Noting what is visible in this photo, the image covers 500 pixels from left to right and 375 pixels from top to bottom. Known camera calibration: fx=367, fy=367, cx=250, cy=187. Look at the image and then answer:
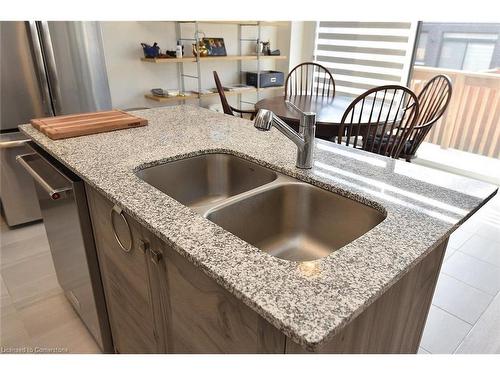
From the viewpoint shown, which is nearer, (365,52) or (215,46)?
(215,46)

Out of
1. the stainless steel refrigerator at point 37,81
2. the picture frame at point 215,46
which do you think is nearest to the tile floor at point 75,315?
the stainless steel refrigerator at point 37,81

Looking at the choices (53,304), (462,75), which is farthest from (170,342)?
(462,75)

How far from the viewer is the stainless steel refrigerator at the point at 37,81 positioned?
7.68 feet

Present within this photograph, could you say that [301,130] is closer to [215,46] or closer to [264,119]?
[264,119]

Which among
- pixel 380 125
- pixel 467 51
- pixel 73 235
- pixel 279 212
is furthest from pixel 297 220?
pixel 467 51

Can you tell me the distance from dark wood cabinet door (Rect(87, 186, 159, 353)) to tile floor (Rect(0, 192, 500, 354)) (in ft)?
1.38

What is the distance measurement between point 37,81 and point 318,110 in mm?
2005

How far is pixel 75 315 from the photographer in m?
1.92

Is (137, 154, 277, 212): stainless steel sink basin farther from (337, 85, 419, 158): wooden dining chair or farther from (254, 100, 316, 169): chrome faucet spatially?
(337, 85, 419, 158): wooden dining chair

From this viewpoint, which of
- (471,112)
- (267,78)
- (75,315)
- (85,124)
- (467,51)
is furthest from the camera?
(267,78)

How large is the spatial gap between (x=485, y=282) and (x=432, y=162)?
6.60ft
